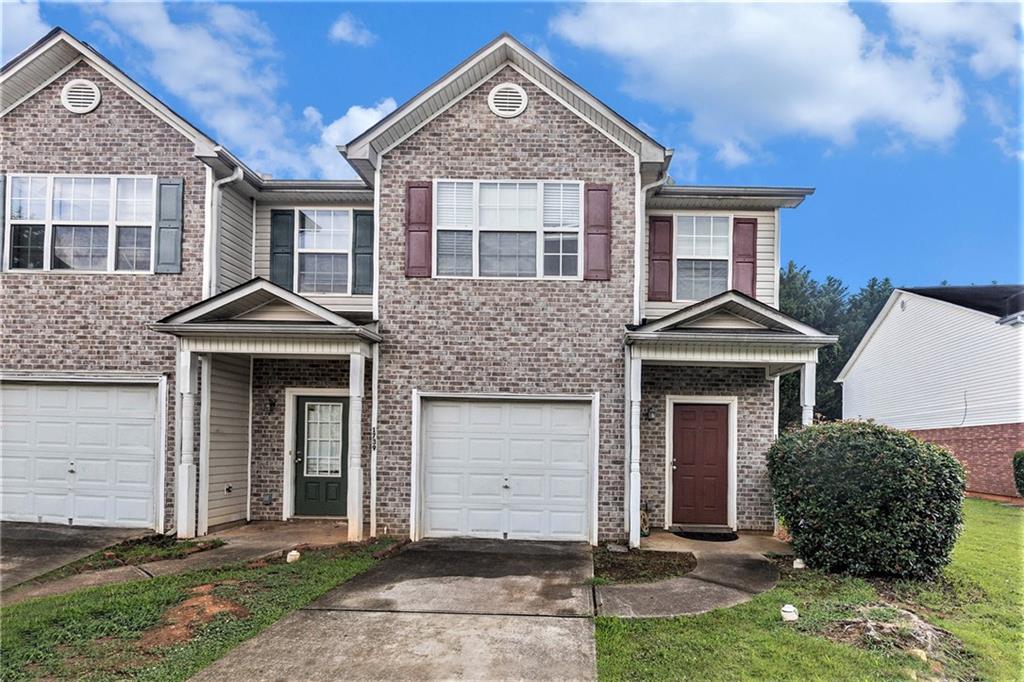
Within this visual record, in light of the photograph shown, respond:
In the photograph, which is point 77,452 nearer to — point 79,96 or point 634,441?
point 79,96

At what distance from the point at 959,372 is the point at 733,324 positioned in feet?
45.0

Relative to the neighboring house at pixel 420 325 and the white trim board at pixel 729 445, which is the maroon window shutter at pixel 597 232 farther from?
the white trim board at pixel 729 445

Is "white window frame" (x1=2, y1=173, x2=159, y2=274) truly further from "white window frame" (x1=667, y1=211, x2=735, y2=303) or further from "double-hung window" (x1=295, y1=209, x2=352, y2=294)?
"white window frame" (x1=667, y1=211, x2=735, y2=303)

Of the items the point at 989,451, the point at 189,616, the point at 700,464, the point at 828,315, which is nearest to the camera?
the point at 189,616

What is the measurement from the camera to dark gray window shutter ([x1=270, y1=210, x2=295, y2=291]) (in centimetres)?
1150

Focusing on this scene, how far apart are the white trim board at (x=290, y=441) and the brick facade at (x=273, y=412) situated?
0.17 ft

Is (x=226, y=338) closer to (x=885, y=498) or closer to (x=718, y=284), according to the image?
(x=718, y=284)

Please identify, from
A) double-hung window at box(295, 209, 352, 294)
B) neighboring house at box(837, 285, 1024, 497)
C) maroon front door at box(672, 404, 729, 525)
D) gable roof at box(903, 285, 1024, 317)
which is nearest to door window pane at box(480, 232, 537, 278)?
double-hung window at box(295, 209, 352, 294)

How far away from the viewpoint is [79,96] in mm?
10578

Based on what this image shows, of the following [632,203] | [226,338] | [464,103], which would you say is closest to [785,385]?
[632,203]

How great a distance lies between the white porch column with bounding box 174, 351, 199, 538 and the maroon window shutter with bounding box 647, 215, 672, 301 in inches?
293

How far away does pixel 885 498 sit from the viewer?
7.77 metres

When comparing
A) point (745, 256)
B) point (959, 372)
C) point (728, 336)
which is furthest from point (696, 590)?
point (959, 372)

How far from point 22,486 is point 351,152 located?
24.8 feet
